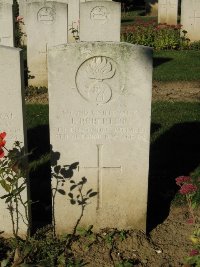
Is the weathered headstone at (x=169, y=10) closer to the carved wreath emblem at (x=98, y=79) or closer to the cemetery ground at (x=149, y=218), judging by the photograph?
the cemetery ground at (x=149, y=218)

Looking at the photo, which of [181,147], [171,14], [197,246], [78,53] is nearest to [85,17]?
[181,147]

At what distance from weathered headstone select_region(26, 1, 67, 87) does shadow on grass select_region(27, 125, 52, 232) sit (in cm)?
245

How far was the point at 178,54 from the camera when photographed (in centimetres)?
1249

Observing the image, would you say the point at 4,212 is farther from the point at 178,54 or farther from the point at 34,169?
the point at 178,54

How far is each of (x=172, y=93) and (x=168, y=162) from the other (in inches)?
128

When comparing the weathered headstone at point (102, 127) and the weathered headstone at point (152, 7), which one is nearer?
the weathered headstone at point (102, 127)

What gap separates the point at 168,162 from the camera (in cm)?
584

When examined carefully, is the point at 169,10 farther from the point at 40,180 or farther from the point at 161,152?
the point at 40,180

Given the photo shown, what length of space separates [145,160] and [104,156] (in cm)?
36

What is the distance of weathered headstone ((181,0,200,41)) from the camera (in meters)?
13.5

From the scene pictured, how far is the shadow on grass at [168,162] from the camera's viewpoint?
4.81 m

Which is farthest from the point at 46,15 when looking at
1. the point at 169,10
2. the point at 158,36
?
the point at 169,10

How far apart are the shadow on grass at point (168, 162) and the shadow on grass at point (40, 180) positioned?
3.39ft

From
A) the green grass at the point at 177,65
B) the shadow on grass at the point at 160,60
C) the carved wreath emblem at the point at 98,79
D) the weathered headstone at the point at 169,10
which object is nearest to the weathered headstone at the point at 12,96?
the carved wreath emblem at the point at 98,79
